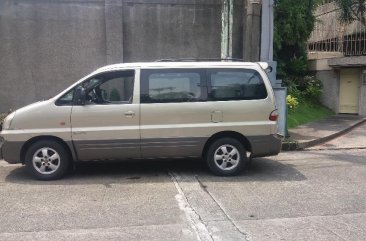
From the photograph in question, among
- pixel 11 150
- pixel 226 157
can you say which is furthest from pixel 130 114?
pixel 11 150

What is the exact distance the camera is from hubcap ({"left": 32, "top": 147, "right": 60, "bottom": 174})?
7.64 m

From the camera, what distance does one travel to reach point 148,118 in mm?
7707

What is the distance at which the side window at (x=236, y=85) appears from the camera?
7.91 metres

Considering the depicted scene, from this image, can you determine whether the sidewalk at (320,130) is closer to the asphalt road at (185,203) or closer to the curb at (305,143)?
the curb at (305,143)

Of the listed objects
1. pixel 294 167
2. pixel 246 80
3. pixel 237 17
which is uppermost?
pixel 237 17

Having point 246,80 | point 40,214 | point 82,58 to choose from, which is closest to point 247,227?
point 40,214

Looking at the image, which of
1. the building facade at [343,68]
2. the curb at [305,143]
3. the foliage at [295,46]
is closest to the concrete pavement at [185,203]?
the curb at [305,143]

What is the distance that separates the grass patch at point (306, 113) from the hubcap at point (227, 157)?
19.3 ft

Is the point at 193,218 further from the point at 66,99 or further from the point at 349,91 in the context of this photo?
the point at 349,91

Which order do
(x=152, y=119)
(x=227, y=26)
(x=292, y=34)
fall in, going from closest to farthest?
1. (x=152, y=119)
2. (x=227, y=26)
3. (x=292, y=34)

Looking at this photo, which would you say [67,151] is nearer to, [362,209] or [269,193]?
[269,193]

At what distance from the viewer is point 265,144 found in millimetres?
7980

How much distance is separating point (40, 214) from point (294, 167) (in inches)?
191

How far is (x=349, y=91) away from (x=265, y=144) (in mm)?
10314
